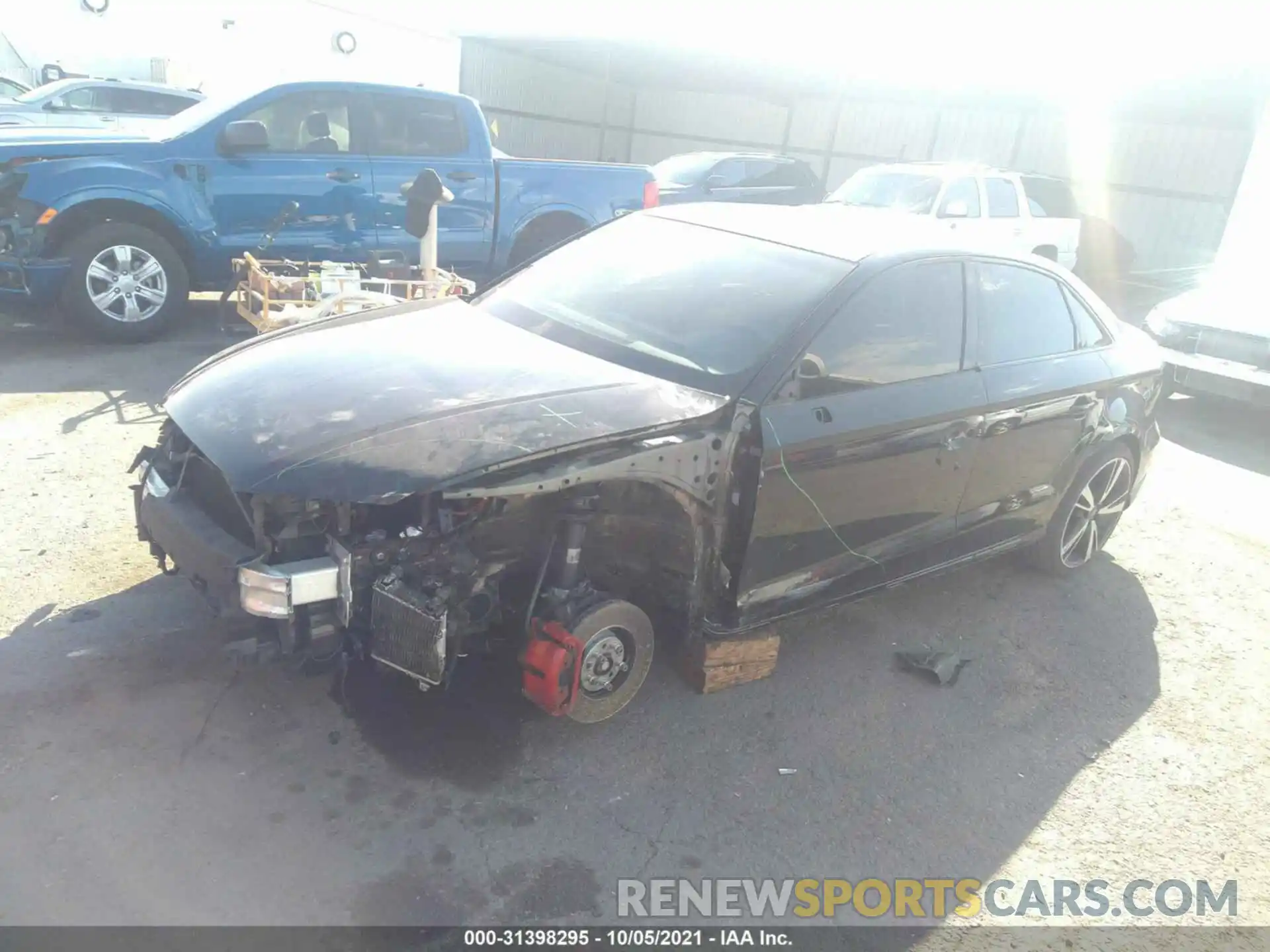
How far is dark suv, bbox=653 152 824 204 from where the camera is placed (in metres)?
12.5

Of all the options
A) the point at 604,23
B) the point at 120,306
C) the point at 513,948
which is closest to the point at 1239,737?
the point at 513,948

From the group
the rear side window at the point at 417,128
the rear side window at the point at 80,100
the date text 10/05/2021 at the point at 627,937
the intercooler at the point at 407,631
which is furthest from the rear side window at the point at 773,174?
the date text 10/05/2021 at the point at 627,937

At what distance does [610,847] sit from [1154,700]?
2.51 metres

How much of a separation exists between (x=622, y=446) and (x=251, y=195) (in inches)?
213

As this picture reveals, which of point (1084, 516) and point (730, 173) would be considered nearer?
point (1084, 516)

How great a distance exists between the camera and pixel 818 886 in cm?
288

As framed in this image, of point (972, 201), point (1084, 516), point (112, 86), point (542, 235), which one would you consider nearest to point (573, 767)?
point (1084, 516)

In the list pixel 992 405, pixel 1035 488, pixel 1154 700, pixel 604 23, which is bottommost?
pixel 1154 700

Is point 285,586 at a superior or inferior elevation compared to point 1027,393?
inferior

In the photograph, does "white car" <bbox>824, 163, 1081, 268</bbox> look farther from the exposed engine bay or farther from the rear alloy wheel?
the exposed engine bay

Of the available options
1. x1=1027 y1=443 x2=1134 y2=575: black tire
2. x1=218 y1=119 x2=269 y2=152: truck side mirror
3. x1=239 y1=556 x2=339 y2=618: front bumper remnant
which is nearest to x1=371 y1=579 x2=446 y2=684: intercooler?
x1=239 y1=556 x2=339 y2=618: front bumper remnant

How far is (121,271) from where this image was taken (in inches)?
272

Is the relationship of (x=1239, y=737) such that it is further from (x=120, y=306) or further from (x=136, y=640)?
(x=120, y=306)

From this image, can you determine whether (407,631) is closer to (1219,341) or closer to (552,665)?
(552,665)
